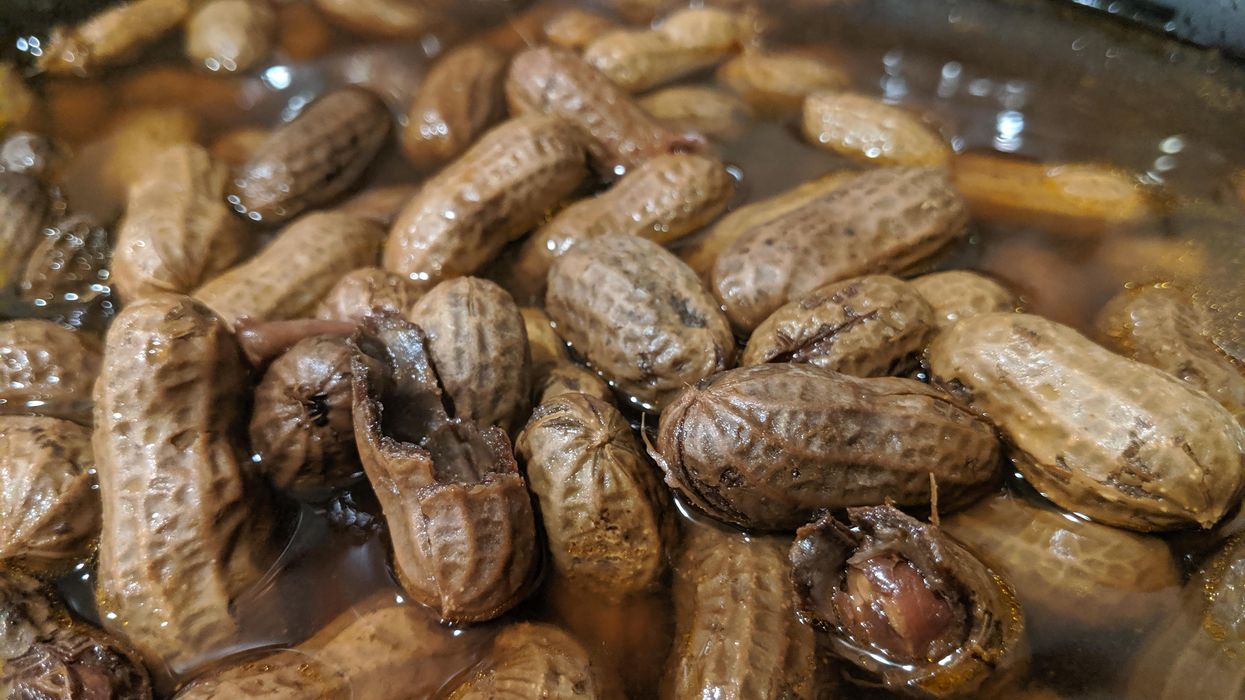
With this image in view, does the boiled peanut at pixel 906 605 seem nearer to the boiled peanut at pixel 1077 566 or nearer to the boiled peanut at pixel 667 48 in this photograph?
the boiled peanut at pixel 1077 566

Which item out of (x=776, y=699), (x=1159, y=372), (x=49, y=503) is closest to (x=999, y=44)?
(x=1159, y=372)

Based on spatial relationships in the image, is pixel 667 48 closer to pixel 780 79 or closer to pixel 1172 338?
pixel 780 79

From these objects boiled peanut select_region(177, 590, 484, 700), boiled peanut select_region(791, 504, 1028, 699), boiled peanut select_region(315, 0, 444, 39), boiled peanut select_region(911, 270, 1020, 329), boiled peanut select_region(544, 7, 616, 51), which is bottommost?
boiled peanut select_region(177, 590, 484, 700)

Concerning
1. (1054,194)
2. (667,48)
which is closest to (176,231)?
(667,48)

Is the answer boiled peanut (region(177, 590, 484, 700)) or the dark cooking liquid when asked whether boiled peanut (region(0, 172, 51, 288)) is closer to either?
the dark cooking liquid

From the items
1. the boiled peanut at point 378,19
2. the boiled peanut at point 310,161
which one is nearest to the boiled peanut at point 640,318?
the boiled peanut at point 310,161

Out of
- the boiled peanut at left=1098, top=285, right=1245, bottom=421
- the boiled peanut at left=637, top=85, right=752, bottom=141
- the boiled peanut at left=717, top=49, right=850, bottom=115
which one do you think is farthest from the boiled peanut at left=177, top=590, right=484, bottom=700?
the boiled peanut at left=717, top=49, right=850, bottom=115
